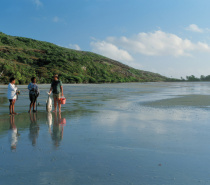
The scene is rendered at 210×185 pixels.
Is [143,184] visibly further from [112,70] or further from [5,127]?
[112,70]

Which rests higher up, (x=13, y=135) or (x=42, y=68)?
(x=42, y=68)

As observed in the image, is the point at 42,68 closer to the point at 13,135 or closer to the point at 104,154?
the point at 13,135

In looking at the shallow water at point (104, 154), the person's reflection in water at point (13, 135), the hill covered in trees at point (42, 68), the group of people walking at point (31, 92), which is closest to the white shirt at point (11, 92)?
the group of people walking at point (31, 92)

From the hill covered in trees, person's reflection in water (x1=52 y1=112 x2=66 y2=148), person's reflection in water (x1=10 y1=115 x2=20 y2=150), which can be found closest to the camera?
person's reflection in water (x1=10 y1=115 x2=20 y2=150)

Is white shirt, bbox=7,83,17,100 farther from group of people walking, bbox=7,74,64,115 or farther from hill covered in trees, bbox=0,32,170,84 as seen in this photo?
hill covered in trees, bbox=0,32,170,84

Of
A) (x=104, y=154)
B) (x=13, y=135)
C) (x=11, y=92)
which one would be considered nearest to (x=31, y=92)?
(x=11, y=92)

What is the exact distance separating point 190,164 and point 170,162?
397mm

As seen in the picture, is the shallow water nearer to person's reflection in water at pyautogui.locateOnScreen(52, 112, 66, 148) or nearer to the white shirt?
person's reflection in water at pyautogui.locateOnScreen(52, 112, 66, 148)

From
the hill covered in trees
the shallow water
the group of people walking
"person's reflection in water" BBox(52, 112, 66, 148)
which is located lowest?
the shallow water

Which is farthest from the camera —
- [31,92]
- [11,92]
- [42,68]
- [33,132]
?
[42,68]

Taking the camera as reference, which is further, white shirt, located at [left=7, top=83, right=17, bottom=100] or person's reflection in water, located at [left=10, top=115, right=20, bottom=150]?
white shirt, located at [left=7, top=83, right=17, bottom=100]

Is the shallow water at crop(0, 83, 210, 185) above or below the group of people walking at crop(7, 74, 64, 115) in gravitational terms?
below

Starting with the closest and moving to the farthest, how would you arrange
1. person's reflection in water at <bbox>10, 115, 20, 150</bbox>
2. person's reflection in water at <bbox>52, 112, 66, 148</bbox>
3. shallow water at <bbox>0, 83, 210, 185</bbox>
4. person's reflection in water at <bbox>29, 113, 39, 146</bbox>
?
shallow water at <bbox>0, 83, 210, 185</bbox> < person's reflection in water at <bbox>10, 115, 20, 150</bbox> < person's reflection in water at <bbox>52, 112, 66, 148</bbox> < person's reflection in water at <bbox>29, 113, 39, 146</bbox>

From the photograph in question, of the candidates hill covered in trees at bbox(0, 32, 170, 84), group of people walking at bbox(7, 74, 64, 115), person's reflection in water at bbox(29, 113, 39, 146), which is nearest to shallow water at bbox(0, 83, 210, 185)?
person's reflection in water at bbox(29, 113, 39, 146)
